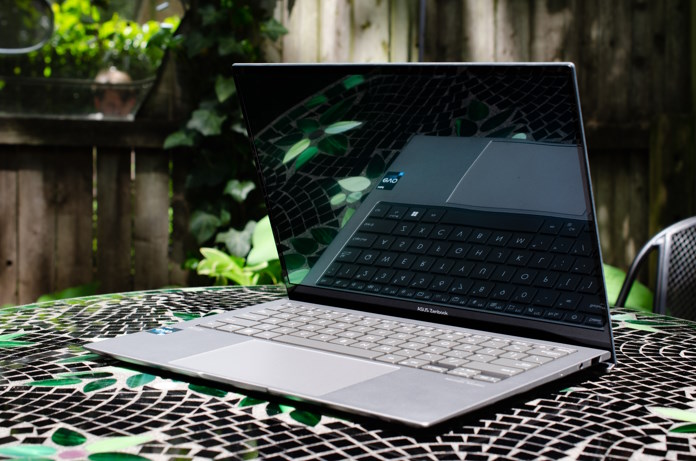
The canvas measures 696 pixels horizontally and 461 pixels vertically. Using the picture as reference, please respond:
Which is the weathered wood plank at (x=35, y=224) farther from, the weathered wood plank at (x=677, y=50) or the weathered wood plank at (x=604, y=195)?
the weathered wood plank at (x=677, y=50)

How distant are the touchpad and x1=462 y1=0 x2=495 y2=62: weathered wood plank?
2.85 m

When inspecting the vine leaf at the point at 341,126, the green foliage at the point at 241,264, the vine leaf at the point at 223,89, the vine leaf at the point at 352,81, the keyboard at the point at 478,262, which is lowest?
the green foliage at the point at 241,264

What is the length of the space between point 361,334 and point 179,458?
1.13 feet

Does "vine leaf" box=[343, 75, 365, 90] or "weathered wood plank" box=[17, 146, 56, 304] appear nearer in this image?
"vine leaf" box=[343, 75, 365, 90]

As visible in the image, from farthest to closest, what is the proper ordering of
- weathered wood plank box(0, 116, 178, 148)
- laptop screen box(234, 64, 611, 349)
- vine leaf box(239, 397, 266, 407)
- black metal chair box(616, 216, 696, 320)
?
weathered wood plank box(0, 116, 178, 148)
black metal chair box(616, 216, 696, 320)
laptop screen box(234, 64, 611, 349)
vine leaf box(239, 397, 266, 407)

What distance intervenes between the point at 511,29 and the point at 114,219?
1.82 meters

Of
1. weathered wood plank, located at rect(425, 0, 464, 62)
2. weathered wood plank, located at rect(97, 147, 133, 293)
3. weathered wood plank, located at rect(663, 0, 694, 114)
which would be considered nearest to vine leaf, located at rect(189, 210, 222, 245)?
weathered wood plank, located at rect(97, 147, 133, 293)

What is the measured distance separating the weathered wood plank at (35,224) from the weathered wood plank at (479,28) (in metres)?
1.78

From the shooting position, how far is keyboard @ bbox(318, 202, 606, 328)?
91 cm

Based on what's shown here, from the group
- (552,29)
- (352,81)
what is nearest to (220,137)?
(552,29)

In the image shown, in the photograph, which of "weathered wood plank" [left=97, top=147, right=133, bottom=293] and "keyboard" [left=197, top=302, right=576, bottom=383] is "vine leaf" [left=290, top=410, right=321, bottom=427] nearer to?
"keyboard" [left=197, top=302, right=576, bottom=383]

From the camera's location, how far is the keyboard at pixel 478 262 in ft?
2.99

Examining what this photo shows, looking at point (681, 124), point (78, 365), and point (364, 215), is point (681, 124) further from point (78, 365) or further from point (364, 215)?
point (78, 365)

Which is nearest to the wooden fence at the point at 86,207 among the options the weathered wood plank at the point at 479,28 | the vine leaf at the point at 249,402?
the weathered wood plank at the point at 479,28
